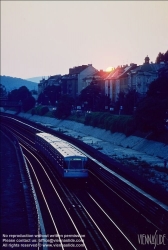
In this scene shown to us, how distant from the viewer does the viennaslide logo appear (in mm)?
13570

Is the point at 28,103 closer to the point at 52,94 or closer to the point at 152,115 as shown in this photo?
the point at 52,94

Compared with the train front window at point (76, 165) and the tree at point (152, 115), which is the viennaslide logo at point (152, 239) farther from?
the tree at point (152, 115)

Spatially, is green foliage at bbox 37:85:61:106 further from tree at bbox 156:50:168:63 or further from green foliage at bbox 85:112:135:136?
green foliage at bbox 85:112:135:136

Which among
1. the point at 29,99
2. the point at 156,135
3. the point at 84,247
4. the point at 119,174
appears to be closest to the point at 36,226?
the point at 84,247

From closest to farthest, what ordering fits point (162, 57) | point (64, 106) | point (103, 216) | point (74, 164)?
point (103, 216)
point (74, 164)
point (64, 106)
point (162, 57)

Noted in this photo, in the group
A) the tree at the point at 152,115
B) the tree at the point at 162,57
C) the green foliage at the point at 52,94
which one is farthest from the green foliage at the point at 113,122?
the green foliage at the point at 52,94

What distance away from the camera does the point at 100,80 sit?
89938 millimetres

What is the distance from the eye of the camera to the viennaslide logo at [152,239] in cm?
1357

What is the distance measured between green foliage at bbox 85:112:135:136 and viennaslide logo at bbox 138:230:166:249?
32162 mm

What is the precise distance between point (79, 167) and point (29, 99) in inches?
3513

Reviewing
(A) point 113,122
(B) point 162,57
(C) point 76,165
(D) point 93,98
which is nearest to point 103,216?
(C) point 76,165

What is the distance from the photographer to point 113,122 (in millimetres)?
53438

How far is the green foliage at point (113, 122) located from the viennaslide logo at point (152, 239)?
32162 millimetres

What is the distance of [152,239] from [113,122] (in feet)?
131
